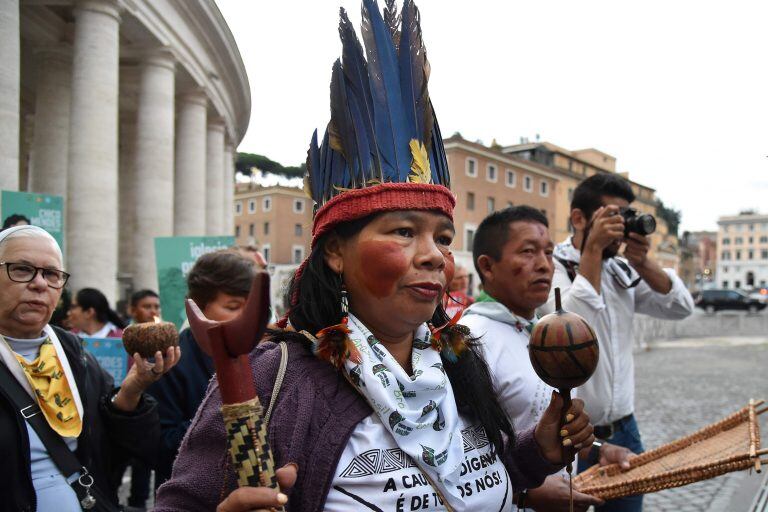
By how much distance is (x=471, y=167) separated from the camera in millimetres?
45406

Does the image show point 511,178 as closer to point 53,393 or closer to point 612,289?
point 612,289

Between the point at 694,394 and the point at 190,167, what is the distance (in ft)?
62.5

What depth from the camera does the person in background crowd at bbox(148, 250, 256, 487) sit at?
9.74 ft

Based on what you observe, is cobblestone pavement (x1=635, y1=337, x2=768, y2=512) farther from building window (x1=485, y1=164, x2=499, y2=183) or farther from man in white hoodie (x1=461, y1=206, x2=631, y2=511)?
building window (x1=485, y1=164, x2=499, y2=183)

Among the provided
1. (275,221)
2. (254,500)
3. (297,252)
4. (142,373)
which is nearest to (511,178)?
(297,252)

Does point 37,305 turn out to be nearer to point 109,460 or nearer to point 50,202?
point 109,460

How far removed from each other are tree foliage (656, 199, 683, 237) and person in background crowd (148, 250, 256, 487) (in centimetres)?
8959

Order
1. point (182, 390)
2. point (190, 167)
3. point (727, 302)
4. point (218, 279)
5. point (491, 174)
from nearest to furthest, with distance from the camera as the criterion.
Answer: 1. point (182, 390)
2. point (218, 279)
3. point (190, 167)
4. point (727, 302)
5. point (491, 174)

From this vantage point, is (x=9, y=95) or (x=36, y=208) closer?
(x=36, y=208)

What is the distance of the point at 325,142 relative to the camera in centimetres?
191

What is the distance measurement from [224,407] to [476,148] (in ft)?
149

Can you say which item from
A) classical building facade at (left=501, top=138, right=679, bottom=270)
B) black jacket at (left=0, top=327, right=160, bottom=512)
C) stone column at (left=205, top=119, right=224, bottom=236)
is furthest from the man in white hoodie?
classical building facade at (left=501, top=138, right=679, bottom=270)

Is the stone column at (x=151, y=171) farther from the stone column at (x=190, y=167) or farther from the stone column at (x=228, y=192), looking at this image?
the stone column at (x=228, y=192)

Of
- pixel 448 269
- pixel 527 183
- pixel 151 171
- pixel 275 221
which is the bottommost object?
pixel 448 269
